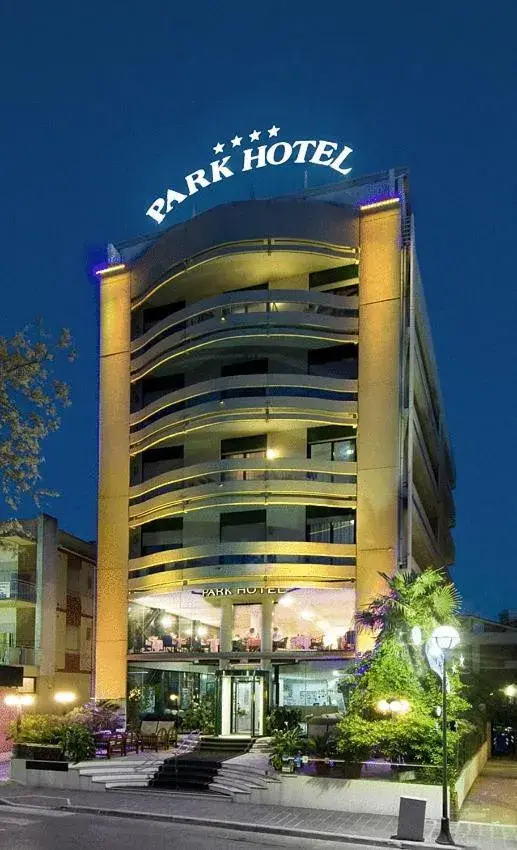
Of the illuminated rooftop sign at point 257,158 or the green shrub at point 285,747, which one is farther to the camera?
the illuminated rooftop sign at point 257,158

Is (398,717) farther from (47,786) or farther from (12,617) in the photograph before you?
(12,617)

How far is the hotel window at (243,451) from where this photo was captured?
4188cm

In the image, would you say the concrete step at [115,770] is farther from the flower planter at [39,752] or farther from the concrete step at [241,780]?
the concrete step at [241,780]

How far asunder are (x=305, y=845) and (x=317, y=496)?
2041 centimetres

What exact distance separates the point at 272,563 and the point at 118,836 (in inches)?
751

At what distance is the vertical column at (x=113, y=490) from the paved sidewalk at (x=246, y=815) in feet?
45.5

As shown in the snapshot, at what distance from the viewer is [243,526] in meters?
41.6

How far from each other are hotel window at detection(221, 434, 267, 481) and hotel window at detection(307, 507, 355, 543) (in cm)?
322

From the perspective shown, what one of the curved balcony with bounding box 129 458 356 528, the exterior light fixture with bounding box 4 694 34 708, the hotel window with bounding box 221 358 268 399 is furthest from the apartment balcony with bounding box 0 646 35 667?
the hotel window with bounding box 221 358 268 399

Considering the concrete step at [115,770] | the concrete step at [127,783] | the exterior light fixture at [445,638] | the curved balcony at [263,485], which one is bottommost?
the concrete step at [127,783]

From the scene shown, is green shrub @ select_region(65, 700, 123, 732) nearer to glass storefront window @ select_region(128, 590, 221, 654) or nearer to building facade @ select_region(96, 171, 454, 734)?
building facade @ select_region(96, 171, 454, 734)

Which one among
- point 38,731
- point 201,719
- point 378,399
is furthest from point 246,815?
point 378,399

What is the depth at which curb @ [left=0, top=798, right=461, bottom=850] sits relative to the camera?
20.0 metres

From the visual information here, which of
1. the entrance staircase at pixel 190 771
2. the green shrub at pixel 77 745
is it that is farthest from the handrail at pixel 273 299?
the green shrub at pixel 77 745
